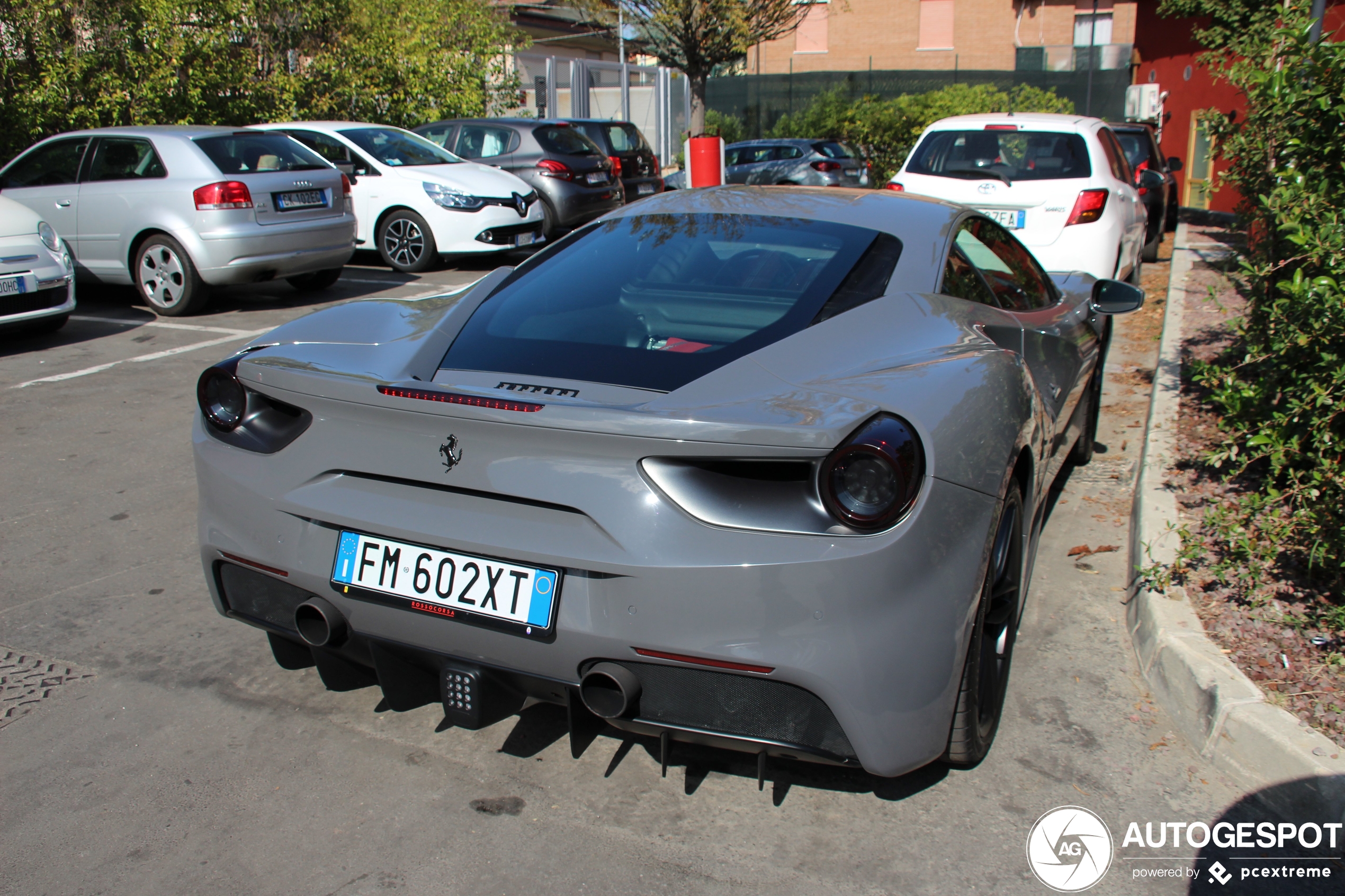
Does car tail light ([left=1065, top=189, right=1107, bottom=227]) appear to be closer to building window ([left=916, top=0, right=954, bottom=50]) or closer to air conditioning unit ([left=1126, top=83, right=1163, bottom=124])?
air conditioning unit ([left=1126, top=83, right=1163, bottom=124])

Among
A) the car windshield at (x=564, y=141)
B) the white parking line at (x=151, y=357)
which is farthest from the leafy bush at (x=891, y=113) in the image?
the white parking line at (x=151, y=357)

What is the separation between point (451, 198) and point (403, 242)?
0.73m

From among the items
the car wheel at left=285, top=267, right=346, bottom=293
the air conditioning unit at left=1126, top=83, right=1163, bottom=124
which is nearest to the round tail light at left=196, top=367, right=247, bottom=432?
the car wheel at left=285, top=267, right=346, bottom=293

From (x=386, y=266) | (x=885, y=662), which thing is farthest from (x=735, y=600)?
(x=386, y=266)

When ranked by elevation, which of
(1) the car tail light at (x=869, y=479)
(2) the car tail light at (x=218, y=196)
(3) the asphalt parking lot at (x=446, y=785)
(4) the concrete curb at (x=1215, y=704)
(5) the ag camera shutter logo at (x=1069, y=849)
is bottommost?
(5) the ag camera shutter logo at (x=1069, y=849)

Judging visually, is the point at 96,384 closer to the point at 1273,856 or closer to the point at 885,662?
the point at 885,662

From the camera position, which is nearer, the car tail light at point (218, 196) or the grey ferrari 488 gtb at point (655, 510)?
the grey ferrari 488 gtb at point (655, 510)

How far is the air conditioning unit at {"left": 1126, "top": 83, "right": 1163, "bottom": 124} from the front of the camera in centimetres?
2012

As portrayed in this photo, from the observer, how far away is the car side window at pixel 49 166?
9.28 meters

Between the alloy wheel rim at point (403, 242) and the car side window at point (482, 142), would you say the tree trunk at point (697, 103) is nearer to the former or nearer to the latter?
the car side window at point (482, 142)

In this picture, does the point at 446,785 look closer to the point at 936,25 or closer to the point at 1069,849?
the point at 1069,849

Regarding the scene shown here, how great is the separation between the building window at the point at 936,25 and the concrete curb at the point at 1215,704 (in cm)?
4260

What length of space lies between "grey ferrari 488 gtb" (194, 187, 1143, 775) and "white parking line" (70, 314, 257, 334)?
6.13 m

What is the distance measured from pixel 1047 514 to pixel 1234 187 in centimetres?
189
